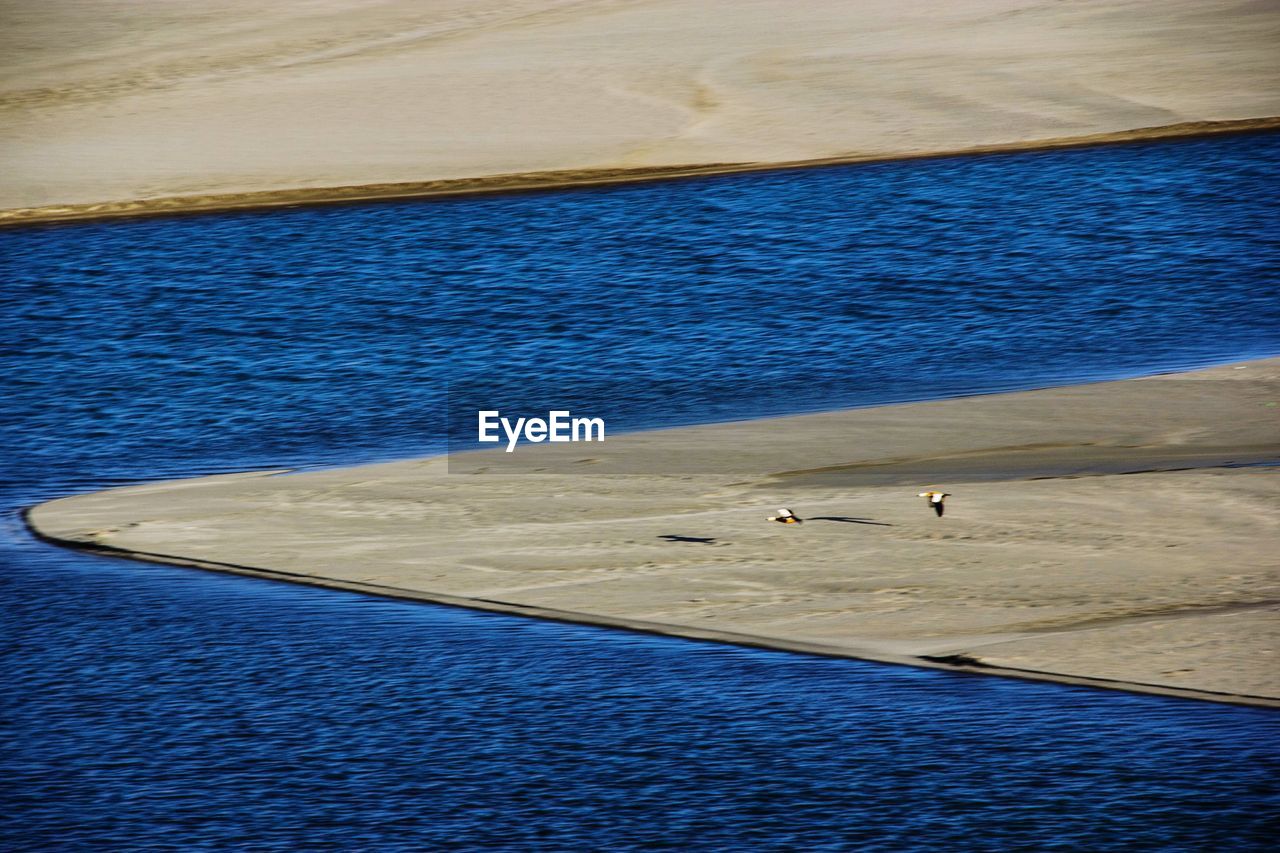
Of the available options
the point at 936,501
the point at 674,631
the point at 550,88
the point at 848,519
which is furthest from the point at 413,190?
the point at 674,631

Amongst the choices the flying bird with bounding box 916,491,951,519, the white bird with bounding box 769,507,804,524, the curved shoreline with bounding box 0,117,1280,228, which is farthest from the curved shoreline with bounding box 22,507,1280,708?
the curved shoreline with bounding box 0,117,1280,228

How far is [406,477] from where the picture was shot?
35.0 feet

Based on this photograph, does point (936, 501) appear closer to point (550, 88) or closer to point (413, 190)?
point (413, 190)

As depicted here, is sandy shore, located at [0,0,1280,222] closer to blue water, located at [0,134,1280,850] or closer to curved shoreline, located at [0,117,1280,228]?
curved shoreline, located at [0,117,1280,228]

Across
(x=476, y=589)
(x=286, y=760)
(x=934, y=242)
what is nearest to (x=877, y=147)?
(x=934, y=242)

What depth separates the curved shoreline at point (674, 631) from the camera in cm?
742

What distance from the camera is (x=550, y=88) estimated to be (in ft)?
80.8

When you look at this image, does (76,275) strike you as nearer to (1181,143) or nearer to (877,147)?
(877,147)

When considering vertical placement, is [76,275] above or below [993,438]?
above

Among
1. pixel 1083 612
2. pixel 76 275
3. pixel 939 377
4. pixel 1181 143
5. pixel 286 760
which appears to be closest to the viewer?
pixel 286 760

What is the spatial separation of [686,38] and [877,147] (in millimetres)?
5818

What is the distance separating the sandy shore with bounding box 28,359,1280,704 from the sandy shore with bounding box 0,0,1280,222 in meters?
10.5

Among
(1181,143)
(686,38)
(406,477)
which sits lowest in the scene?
(406,477)

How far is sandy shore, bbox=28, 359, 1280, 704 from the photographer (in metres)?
8.03
